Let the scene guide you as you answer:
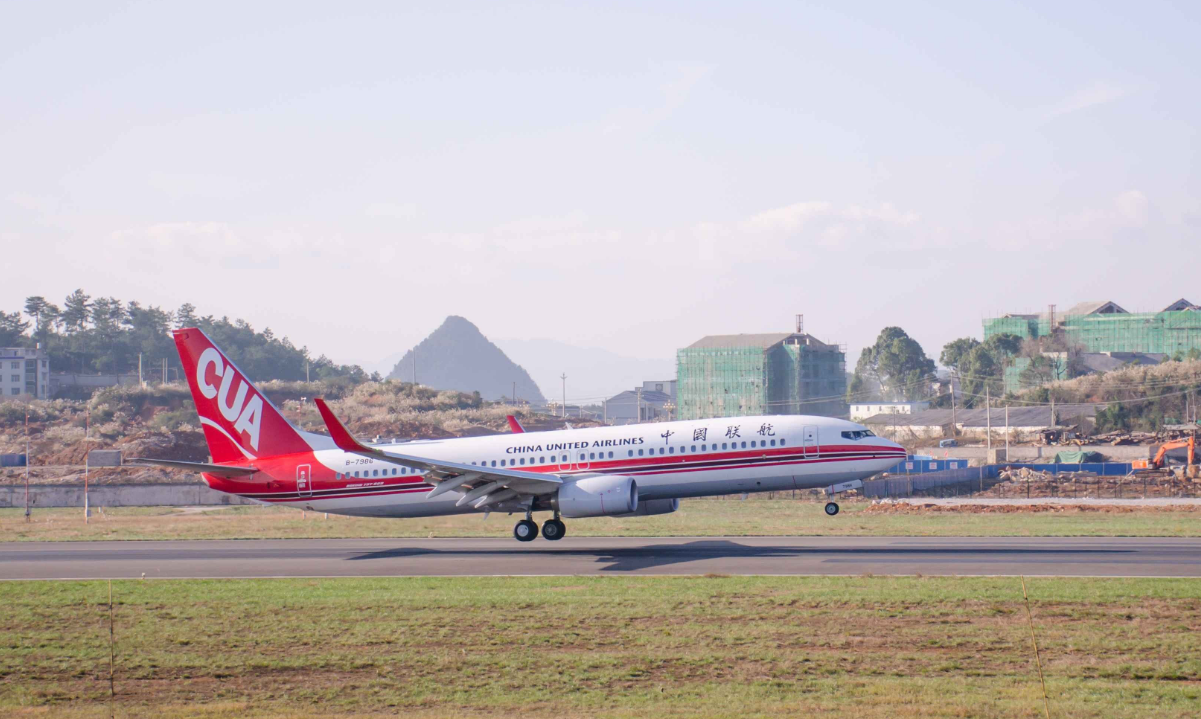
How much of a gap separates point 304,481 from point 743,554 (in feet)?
55.7

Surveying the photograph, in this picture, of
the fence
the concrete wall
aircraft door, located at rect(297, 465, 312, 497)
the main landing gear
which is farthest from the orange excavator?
the concrete wall

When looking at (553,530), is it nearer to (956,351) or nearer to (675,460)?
(675,460)

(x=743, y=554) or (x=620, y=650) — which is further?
(x=743, y=554)

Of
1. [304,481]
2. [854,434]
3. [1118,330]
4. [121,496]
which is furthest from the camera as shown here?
[1118,330]

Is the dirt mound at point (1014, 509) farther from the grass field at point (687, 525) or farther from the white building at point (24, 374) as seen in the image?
the white building at point (24, 374)

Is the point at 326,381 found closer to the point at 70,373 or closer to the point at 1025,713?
the point at 70,373

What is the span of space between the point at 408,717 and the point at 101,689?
18.8 ft

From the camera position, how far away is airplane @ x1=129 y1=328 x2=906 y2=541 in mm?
35406

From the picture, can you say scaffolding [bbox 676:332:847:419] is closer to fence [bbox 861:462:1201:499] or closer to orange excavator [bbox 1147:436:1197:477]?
orange excavator [bbox 1147:436:1197:477]

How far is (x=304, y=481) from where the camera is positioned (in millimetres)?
39156

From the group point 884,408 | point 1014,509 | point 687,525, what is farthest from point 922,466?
point 884,408

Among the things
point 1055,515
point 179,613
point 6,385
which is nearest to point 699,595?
point 179,613

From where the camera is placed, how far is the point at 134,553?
36.4m

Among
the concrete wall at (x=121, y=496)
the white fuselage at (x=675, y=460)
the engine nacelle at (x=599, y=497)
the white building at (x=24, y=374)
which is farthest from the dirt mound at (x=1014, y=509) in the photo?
the white building at (x=24, y=374)
